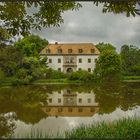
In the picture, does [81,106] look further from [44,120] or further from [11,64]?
[11,64]

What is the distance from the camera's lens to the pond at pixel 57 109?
6531 mm

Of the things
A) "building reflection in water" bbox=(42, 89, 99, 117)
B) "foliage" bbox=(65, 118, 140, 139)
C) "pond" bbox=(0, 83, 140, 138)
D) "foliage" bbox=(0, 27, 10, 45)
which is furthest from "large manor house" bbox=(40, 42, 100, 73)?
"building reflection in water" bbox=(42, 89, 99, 117)

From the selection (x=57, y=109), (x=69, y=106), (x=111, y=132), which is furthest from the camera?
(x=69, y=106)

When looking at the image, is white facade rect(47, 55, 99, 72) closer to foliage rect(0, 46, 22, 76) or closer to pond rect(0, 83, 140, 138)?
pond rect(0, 83, 140, 138)

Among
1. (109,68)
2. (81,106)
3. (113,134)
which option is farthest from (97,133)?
(81,106)

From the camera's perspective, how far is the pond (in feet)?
21.4

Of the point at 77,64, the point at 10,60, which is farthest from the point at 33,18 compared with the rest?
the point at 77,64

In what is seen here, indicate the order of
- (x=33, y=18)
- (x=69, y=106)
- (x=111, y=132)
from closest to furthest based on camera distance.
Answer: (x=33, y=18) → (x=111, y=132) → (x=69, y=106)

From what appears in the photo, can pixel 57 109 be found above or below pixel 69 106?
below

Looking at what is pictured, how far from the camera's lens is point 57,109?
30.3 feet

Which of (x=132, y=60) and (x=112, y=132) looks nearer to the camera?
(x=132, y=60)

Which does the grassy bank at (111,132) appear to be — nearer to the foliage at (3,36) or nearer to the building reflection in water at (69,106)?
the building reflection in water at (69,106)

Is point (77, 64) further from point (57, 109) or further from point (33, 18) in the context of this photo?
point (57, 109)

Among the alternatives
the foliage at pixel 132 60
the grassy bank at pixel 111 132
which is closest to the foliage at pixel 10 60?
the foliage at pixel 132 60
